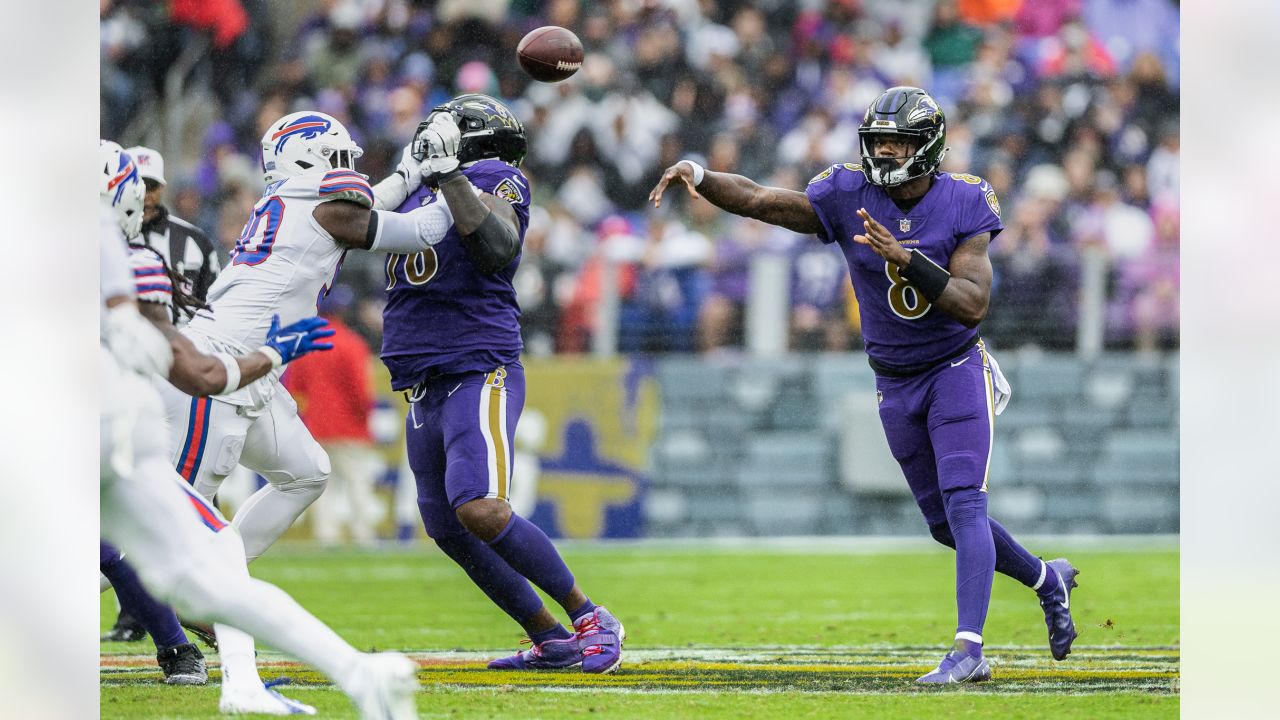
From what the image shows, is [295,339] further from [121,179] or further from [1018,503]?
[1018,503]

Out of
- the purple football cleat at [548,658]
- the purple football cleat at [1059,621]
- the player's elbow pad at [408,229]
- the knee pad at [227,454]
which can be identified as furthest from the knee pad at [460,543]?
the purple football cleat at [1059,621]

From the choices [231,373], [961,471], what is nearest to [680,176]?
[961,471]

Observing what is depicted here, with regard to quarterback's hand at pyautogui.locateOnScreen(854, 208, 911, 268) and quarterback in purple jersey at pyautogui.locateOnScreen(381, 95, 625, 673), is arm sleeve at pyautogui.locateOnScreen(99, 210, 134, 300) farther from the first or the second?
quarterback's hand at pyautogui.locateOnScreen(854, 208, 911, 268)

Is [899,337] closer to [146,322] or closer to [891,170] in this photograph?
[891,170]

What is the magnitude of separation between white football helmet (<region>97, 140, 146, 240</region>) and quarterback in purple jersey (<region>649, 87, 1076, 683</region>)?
1737 millimetres

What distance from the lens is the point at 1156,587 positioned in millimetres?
9523

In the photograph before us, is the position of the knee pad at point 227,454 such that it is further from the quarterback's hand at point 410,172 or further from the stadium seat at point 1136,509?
the stadium seat at point 1136,509

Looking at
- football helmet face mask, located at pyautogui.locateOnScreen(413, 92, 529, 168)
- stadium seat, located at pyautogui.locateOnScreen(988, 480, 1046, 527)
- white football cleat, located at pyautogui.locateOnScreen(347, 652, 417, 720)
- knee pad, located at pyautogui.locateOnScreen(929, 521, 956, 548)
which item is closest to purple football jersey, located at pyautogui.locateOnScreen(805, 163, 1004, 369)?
knee pad, located at pyautogui.locateOnScreen(929, 521, 956, 548)

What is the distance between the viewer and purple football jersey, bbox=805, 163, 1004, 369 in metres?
5.98

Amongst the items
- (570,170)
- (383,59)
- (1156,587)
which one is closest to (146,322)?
(1156,587)

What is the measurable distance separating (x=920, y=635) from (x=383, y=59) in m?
9.47

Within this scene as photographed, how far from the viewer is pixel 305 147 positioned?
5867mm

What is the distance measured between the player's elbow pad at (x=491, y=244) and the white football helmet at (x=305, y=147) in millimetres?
539

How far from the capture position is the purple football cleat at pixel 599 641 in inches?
234
